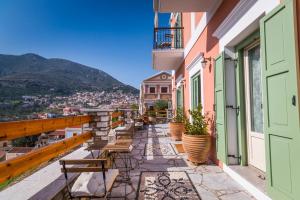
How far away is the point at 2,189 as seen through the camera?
2.64 metres

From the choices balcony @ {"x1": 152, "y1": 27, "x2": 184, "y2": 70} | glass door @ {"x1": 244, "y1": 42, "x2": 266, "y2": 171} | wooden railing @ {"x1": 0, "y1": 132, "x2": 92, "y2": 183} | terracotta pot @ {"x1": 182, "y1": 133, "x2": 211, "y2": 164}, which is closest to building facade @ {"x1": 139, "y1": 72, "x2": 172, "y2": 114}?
balcony @ {"x1": 152, "y1": 27, "x2": 184, "y2": 70}

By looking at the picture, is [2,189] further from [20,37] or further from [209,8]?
[20,37]

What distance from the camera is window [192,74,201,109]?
22.6ft

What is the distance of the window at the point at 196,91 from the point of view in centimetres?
690

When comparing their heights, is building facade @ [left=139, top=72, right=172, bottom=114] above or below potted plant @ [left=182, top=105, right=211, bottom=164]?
above

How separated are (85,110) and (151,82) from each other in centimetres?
2801

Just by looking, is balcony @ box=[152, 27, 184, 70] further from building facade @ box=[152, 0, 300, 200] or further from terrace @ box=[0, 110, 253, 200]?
terrace @ box=[0, 110, 253, 200]

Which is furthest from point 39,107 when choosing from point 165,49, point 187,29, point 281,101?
point 281,101

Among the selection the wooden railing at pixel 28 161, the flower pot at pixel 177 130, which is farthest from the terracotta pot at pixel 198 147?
the flower pot at pixel 177 130

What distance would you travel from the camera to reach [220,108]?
4254 mm

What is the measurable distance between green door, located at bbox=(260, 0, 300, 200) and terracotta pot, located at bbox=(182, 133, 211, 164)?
2.00m

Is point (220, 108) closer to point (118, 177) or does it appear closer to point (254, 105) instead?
point (254, 105)

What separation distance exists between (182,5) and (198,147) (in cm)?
314

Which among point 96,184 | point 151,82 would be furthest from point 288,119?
point 151,82
